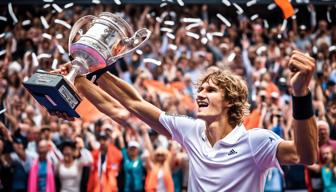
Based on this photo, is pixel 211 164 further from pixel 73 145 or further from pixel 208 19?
pixel 208 19

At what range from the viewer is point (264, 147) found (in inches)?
164

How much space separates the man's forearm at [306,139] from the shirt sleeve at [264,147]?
32 centimetres

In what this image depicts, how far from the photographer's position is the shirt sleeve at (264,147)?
4109 millimetres

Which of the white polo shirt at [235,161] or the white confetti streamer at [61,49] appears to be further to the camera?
the white confetti streamer at [61,49]

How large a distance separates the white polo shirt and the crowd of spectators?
429 centimetres

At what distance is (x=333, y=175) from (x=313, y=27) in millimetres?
5579

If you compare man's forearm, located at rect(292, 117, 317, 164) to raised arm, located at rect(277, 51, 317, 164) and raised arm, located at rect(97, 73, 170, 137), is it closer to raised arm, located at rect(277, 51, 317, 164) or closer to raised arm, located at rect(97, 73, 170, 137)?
raised arm, located at rect(277, 51, 317, 164)

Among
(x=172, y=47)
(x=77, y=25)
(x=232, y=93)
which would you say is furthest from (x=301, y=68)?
(x=172, y=47)

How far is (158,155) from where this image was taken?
32.4 feet

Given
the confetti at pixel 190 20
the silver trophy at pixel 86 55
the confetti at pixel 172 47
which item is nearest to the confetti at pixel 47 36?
the confetti at pixel 172 47

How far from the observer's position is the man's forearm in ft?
12.1

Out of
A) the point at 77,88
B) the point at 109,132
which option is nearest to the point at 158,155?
the point at 109,132

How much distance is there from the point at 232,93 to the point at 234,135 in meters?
0.27

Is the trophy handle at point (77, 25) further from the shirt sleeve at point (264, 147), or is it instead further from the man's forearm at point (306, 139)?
the man's forearm at point (306, 139)
